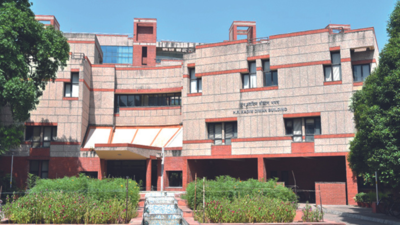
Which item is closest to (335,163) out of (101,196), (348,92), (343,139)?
(343,139)

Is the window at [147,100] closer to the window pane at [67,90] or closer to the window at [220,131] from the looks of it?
the window pane at [67,90]

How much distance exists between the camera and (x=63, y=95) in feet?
120

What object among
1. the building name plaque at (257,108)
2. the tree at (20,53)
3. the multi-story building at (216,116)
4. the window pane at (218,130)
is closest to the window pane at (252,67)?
the multi-story building at (216,116)

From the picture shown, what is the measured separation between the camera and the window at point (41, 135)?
36094mm

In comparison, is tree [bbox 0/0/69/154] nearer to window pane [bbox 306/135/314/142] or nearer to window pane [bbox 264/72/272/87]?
window pane [bbox 264/72/272/87]

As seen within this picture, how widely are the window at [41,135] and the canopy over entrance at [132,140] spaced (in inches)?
123

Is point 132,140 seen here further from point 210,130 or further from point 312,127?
point 312,127

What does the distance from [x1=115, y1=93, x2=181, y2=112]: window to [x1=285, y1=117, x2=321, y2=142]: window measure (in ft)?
40.4

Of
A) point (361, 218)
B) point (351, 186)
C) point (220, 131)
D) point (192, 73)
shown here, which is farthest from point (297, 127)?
point (361, 218)

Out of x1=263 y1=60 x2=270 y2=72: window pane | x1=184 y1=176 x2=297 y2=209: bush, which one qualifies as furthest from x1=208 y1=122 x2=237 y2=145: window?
x1=184 y1=176 x2=297 y2=209: bush

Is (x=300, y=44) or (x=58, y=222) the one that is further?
(x=300, y=44)

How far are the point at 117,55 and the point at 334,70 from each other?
44442mm

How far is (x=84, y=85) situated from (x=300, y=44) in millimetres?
19718

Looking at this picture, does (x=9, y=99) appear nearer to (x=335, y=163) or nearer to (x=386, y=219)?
(x=386, y=219)
